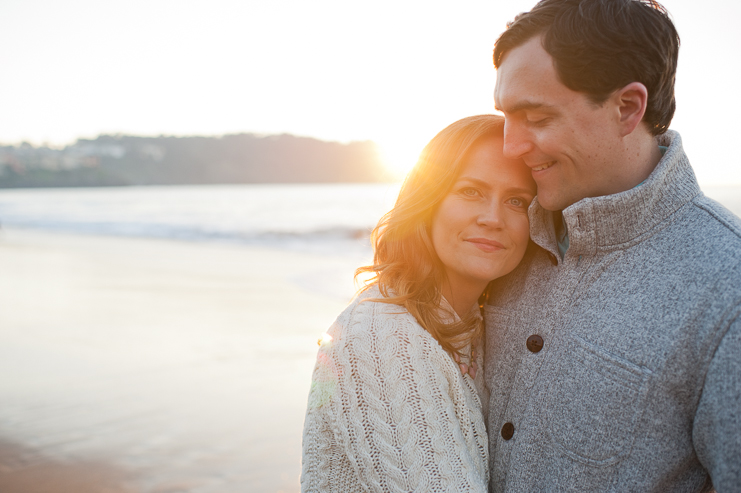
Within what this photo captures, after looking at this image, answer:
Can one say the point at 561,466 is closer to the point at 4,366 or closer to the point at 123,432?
the point at 123,432

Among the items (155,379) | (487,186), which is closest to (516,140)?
(487,186)

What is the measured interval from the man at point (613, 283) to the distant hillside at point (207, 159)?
337 feet

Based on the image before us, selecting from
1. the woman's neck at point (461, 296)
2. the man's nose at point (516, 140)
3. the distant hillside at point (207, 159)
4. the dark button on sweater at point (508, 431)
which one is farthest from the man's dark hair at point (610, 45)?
the distant hillside at point (207, 159)

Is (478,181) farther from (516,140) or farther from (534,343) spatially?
(534,343)

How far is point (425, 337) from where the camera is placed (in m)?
2.04

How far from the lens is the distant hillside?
103 m

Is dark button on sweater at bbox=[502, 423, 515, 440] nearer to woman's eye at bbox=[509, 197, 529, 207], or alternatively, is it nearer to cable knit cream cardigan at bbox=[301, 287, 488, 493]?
cable knit cream cardigan at bbox=[301, 287, 488, 493]

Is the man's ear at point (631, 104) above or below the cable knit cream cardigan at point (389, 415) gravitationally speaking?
above

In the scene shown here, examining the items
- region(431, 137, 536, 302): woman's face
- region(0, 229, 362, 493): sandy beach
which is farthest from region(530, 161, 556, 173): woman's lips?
region(0, 229, 362, 493): sandy beach

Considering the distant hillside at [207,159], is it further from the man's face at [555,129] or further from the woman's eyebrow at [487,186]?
the man's face at [555,129]

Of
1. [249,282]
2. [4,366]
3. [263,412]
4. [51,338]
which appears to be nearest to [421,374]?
[263,412]

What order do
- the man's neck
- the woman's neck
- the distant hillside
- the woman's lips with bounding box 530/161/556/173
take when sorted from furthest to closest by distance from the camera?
the distant hillside, the woman's neck, the woman's lips with bounding box 530/161/556/173, the man's neck

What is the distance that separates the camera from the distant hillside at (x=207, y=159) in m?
103

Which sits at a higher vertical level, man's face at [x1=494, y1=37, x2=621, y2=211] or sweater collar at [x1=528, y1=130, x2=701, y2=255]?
man's face at [x1=494, y1=37, x2=621, y2=211]
